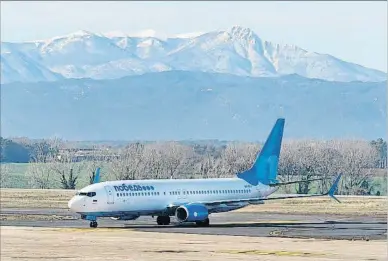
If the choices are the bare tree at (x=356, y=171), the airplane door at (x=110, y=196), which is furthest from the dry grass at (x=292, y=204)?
the bare tree at (x=356, y=171)

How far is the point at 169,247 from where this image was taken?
4828 cm

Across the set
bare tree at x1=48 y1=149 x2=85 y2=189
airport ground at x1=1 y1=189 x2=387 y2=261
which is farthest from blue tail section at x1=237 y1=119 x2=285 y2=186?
bare tree at x1=48 y1=149 x2=85 y2=189

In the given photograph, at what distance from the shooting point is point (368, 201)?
292 feet

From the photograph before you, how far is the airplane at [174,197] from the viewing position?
210 feet

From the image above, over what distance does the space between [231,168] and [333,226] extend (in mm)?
70863

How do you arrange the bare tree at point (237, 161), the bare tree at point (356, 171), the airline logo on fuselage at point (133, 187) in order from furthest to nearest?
the bare tree at point (237, 161) → the bare tree at point (356, 171) → the airline logo on fuselage at point (133, 187)

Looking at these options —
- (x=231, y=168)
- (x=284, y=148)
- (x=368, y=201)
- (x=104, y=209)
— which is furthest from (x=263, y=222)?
(x=284, y=148)

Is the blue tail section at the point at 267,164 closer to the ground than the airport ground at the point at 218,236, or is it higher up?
higher up

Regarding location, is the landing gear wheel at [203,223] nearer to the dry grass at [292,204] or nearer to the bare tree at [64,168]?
the dry grass at [292,204]

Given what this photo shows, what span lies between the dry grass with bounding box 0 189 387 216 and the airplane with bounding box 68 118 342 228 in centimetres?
931

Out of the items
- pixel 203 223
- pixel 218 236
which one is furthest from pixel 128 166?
pixel 218 236

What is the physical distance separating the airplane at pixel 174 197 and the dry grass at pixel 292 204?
931 centimetres

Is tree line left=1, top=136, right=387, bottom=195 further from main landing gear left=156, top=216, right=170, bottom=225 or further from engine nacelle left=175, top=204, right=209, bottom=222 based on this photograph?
engine nacelle left=175, top=204, right=209, bottom=222

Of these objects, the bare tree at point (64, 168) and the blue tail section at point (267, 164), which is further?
the bare tree at point (64, 168)
